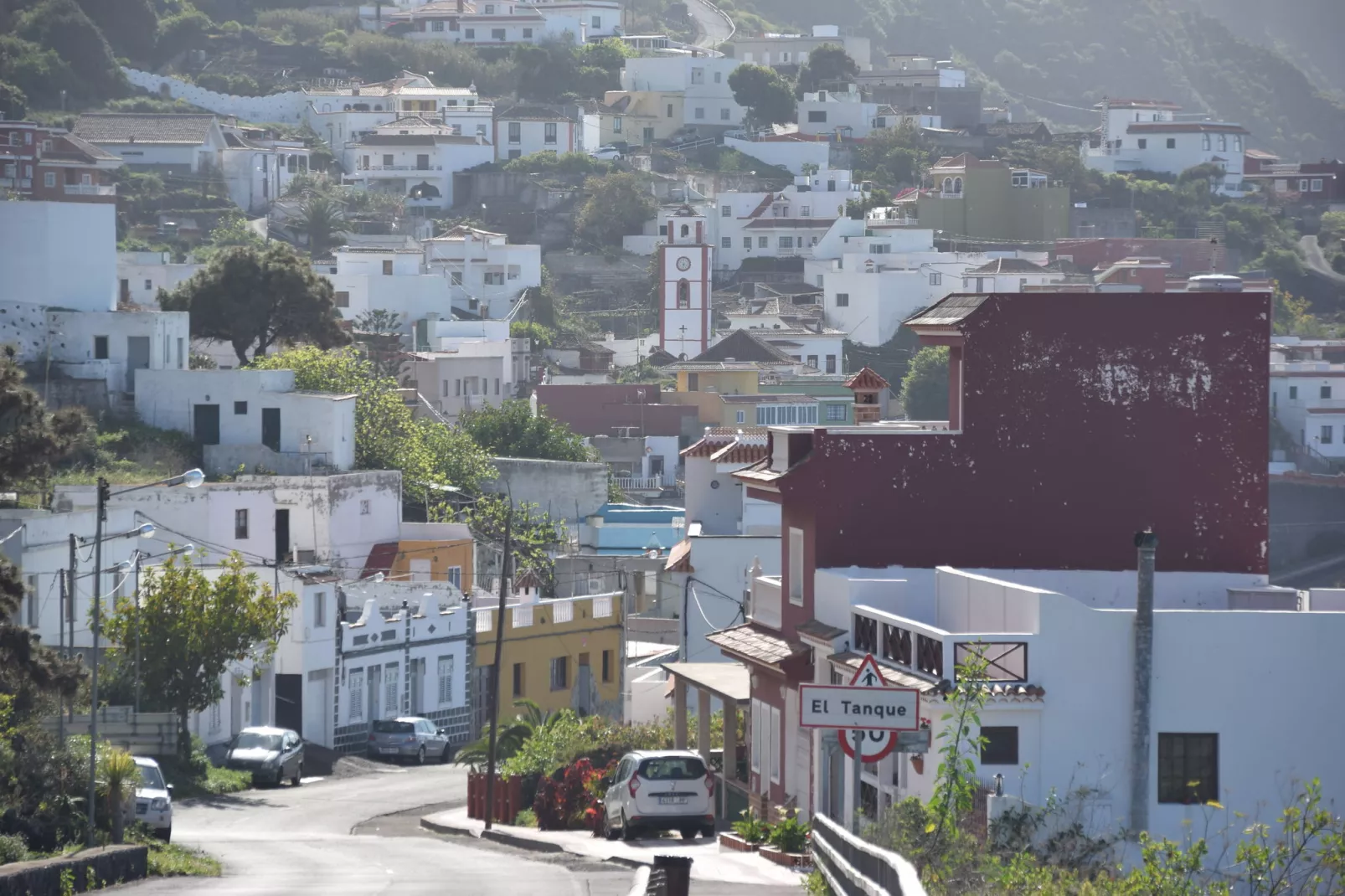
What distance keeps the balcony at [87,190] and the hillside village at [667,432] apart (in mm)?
328

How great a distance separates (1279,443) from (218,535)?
63037 mm

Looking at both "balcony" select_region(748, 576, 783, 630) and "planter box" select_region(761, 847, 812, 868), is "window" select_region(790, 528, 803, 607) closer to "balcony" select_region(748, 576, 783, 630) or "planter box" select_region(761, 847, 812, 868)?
"balcony" select_region(748, 576, 783, 630)

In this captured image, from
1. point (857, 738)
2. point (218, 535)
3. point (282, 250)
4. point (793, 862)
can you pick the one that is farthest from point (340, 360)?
point (857, 738)

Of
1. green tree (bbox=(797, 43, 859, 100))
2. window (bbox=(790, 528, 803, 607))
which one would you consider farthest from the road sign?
green tree (bbox=(797, 43, 859, 100))

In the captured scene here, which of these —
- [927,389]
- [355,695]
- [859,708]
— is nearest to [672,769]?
[859,708]

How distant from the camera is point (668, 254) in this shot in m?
114

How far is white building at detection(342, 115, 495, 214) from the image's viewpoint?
422 ft

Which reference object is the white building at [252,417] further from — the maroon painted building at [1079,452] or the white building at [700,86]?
the white building at [700,86]

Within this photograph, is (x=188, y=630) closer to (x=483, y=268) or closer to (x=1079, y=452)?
(x=1079, y=452)

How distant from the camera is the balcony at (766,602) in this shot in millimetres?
28859

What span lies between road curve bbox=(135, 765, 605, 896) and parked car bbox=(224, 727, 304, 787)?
1.14 ft

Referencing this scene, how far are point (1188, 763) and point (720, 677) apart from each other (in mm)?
9580

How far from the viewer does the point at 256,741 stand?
4053 centimetres

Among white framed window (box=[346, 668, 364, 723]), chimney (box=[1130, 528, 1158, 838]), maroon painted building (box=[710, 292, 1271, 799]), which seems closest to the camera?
chimney (box=[1130, 528, 1158, 838])
